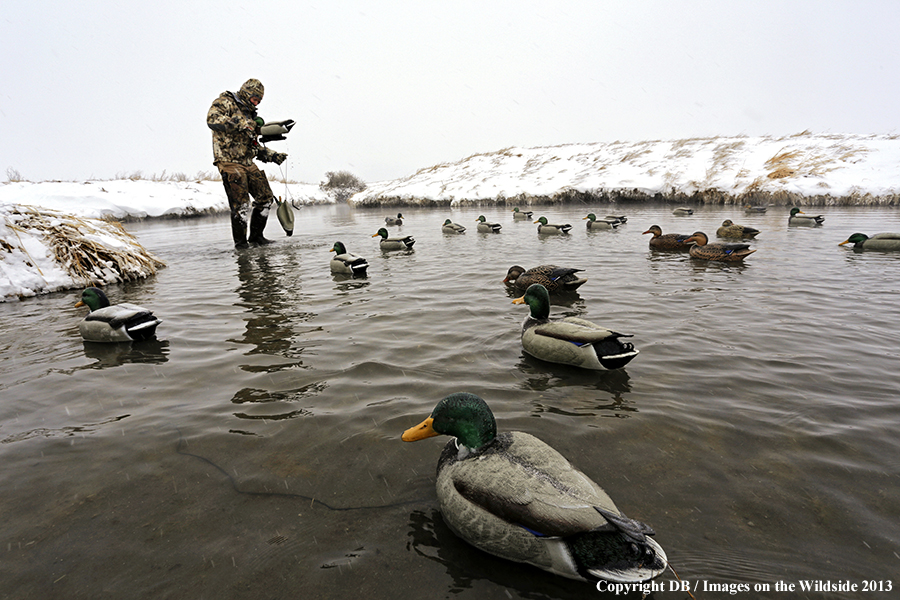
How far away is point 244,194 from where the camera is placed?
11.9 metres

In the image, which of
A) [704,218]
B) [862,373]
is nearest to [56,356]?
[862,373]

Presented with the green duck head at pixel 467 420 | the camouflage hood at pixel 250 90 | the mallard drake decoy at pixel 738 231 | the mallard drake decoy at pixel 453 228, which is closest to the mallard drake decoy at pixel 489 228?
the mallard drake decoy at pixel 453 228

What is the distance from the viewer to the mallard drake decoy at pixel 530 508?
197 centimetres

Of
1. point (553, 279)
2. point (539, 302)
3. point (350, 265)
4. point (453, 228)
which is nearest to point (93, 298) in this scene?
point (350, 265)

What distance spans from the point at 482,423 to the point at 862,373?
160 inches

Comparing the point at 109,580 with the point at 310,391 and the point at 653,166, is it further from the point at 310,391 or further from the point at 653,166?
the point at 653,166

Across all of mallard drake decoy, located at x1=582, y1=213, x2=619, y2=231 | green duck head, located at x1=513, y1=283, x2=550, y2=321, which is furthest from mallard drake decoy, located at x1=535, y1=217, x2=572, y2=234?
green duck head, located at x1=513, y1=283, x2=550, y2=321

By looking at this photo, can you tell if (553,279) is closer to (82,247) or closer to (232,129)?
(232,129)

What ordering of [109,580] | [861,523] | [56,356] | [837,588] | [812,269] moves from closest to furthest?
[837,588], [109,580], [861,523], [56,356], [812,269]

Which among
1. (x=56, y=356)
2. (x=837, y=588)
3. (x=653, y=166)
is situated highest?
(x=653, y=166)

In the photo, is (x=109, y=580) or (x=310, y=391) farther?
(x=310, y=391)

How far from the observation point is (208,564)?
7.37 ft

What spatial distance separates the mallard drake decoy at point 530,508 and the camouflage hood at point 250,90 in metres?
12.1

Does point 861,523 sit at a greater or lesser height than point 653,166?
lesser
